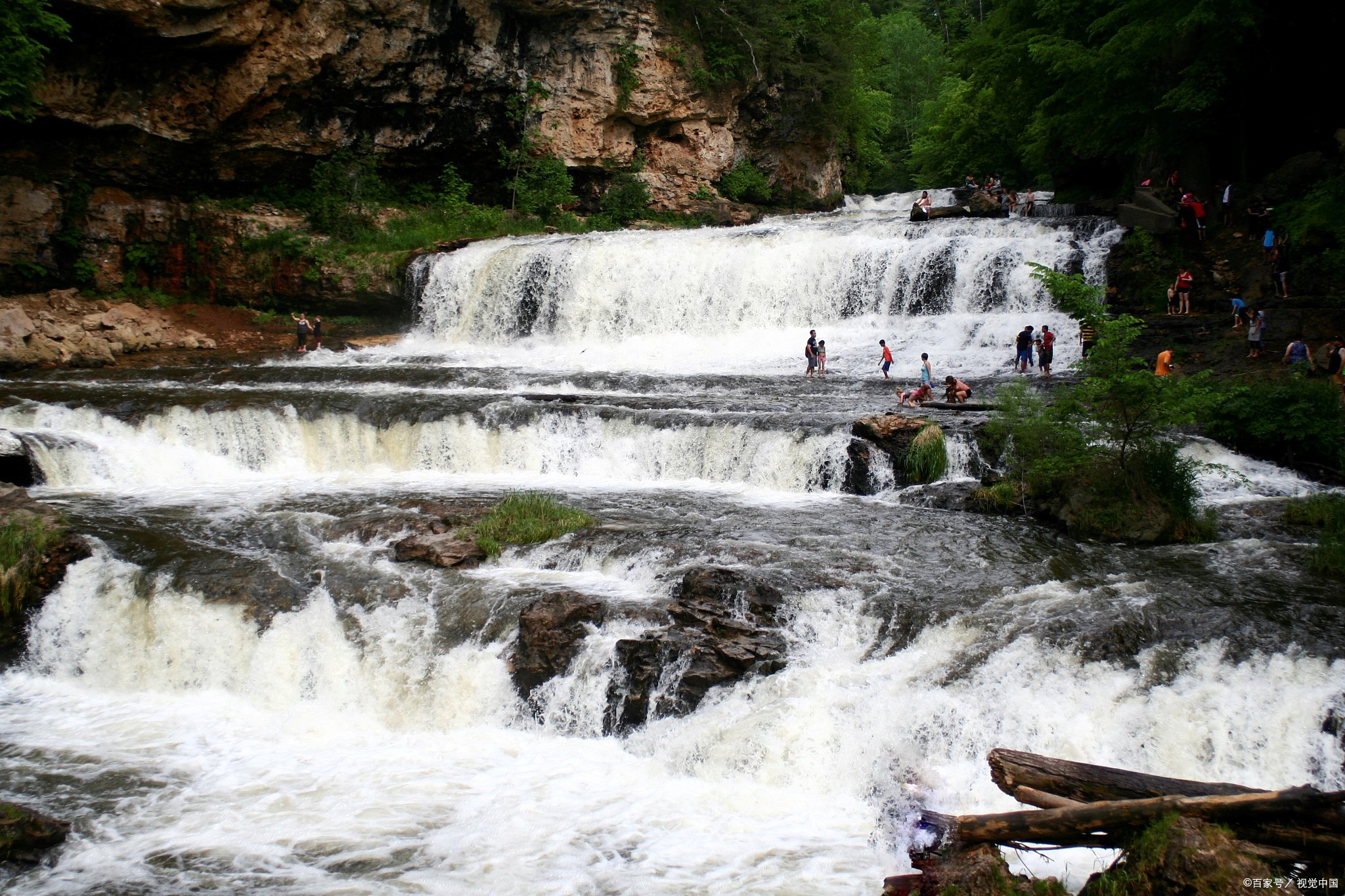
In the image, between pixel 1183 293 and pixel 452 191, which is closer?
pixel 1183 293

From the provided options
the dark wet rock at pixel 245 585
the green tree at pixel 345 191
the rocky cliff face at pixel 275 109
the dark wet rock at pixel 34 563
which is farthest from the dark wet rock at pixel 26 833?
the green tree at pixel 345 191

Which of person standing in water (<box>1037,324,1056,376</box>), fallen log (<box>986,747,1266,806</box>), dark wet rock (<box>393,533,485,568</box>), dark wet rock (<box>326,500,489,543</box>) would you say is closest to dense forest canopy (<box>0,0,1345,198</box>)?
person standing in water (<box>1037,324,1056,376</box>)

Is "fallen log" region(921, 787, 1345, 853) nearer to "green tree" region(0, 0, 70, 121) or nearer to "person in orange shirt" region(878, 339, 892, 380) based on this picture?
"person in orange shirt" region(878, 339, 892, 380)

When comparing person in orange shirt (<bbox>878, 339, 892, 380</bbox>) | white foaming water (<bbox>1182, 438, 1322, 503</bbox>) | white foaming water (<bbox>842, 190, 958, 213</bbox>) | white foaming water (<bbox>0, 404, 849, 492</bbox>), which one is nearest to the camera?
white foaming water (<bbox>1182, 438, 1322, 503</bbox>)

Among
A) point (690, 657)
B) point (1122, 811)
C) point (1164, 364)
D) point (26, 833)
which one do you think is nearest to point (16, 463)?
point (26, 833)

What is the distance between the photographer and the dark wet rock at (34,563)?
9.79 metres

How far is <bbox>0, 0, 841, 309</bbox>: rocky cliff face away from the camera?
951 inches

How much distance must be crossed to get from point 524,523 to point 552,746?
367cm

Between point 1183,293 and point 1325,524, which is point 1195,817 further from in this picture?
point 1183,293

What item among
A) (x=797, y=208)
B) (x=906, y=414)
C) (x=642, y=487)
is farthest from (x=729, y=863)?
(x=797, y=208)

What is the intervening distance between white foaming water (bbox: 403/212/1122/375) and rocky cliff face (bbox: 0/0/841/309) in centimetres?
501

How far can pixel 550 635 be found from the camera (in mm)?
8750

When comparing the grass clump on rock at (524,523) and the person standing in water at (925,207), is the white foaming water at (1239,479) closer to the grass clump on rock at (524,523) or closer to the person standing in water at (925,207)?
the grass clump on rock at (524,523)

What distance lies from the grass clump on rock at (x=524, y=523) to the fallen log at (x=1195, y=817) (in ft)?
22.9
